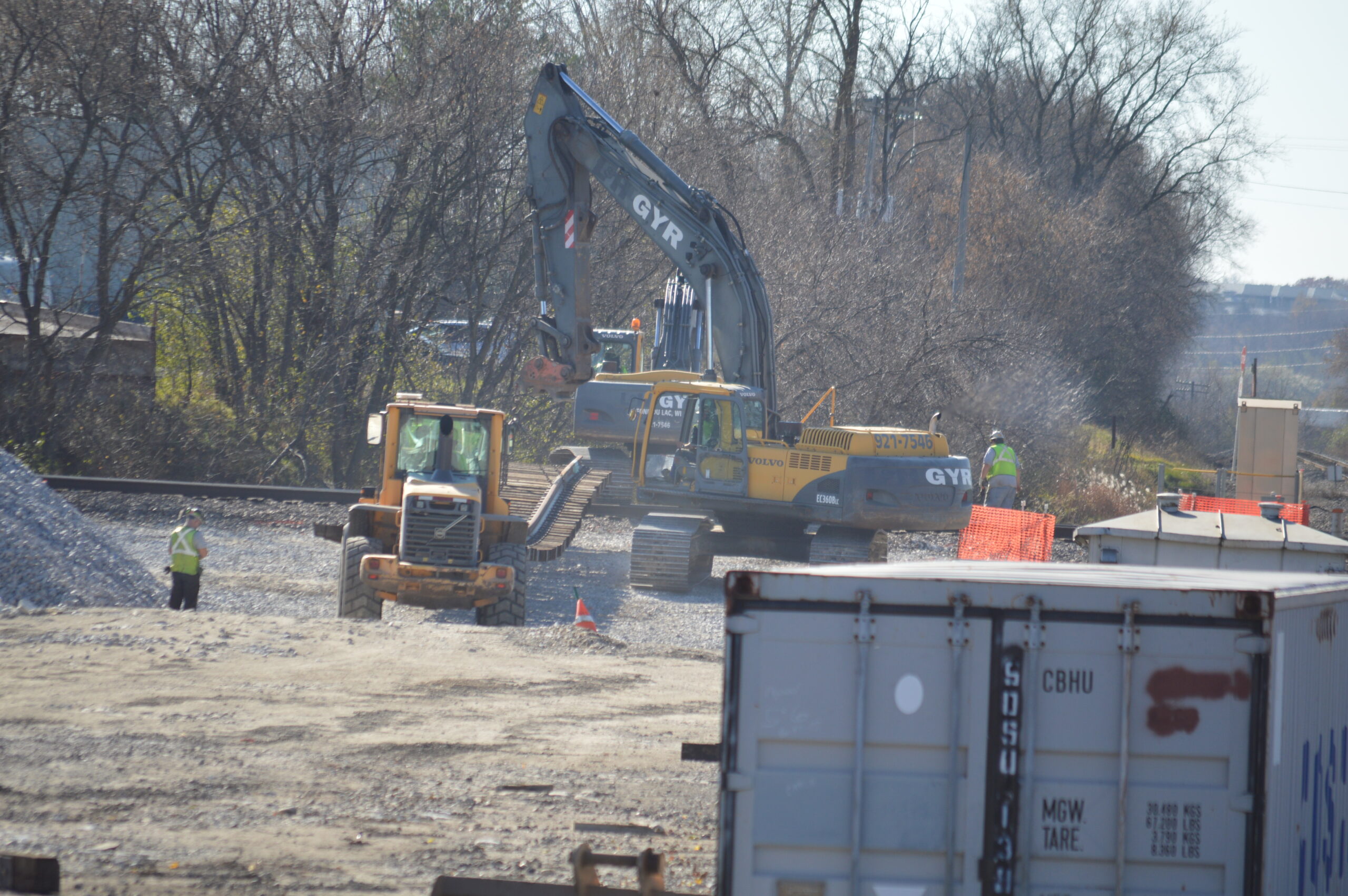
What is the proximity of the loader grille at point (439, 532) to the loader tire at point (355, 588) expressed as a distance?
494 mm

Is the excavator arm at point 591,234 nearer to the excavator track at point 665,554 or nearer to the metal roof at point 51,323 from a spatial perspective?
the excavator track at point 665,554

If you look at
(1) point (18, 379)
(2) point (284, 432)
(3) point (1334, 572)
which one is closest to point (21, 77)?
(1) point (18, 379)

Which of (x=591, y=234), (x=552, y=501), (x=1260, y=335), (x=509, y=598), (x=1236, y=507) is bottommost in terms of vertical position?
(x=509, y=598)

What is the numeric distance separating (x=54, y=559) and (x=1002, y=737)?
36.2ft

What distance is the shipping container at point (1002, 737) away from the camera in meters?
4.30

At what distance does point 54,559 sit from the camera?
1246 centimetres

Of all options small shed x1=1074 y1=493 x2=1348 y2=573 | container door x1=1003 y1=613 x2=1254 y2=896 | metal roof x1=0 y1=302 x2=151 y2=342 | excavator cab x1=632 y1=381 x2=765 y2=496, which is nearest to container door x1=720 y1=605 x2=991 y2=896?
container door x1=1003 y1=613 x2=1254 y2=896

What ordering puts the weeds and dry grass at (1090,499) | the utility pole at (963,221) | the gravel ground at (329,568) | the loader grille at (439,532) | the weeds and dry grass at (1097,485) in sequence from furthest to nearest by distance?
the utility pole at (963,221)
the weeds and dry grass at (1097,485)
the weeds and dry grass at (1090,499)
the gravel ground at (329,568)
the loader grille at (439,532)

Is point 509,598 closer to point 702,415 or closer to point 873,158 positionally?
point 702,415

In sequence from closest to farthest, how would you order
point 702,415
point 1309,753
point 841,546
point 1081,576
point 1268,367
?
point 1309,753 < point 1081,576 < point 702,415 < point 841,546 < point 1268,367

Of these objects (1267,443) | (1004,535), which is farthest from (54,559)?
(1267,443)

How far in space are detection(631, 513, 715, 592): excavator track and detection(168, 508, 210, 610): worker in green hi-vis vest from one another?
509 centimetres

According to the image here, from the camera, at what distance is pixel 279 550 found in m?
16.0

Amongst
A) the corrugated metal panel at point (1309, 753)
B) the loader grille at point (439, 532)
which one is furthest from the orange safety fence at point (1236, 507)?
the corrugated metal panel at point (1309, 753)
